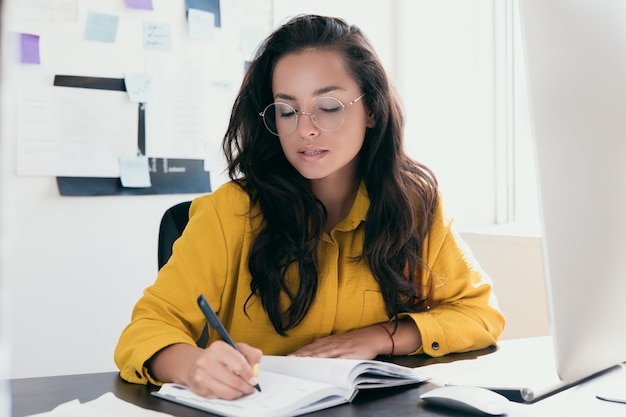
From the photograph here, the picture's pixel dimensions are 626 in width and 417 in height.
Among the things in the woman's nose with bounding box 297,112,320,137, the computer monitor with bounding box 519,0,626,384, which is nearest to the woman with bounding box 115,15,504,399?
the woman's nose with bounding box 297,112,320,137

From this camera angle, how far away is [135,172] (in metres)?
2.48

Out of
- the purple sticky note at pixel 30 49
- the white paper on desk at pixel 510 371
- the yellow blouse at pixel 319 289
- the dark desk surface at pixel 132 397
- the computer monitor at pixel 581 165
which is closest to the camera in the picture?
the computer monitor at pixel 581 165

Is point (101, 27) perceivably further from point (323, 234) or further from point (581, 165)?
point (581, 165)

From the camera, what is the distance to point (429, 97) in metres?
2.99

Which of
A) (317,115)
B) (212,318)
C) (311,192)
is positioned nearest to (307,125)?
(317,115)

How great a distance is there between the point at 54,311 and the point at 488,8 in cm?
210

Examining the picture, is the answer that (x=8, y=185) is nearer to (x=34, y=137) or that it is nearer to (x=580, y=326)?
(x=580, y=326)

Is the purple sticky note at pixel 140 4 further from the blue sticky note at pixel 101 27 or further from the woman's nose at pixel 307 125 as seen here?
the woman's nose at pixel 307 125

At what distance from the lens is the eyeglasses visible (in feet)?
4.50

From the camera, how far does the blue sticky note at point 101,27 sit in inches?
93.7

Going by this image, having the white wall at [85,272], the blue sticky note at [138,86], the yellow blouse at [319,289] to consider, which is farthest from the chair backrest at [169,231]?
the blue sticky note at [138,86]

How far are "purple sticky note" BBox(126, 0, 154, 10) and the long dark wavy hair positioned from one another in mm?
1142

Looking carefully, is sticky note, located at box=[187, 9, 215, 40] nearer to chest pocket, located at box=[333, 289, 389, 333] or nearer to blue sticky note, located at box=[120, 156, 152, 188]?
blue sticky note, located at box=[120, 156, 152, 188]

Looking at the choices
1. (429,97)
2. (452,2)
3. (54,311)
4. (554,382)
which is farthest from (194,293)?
(452,2)
